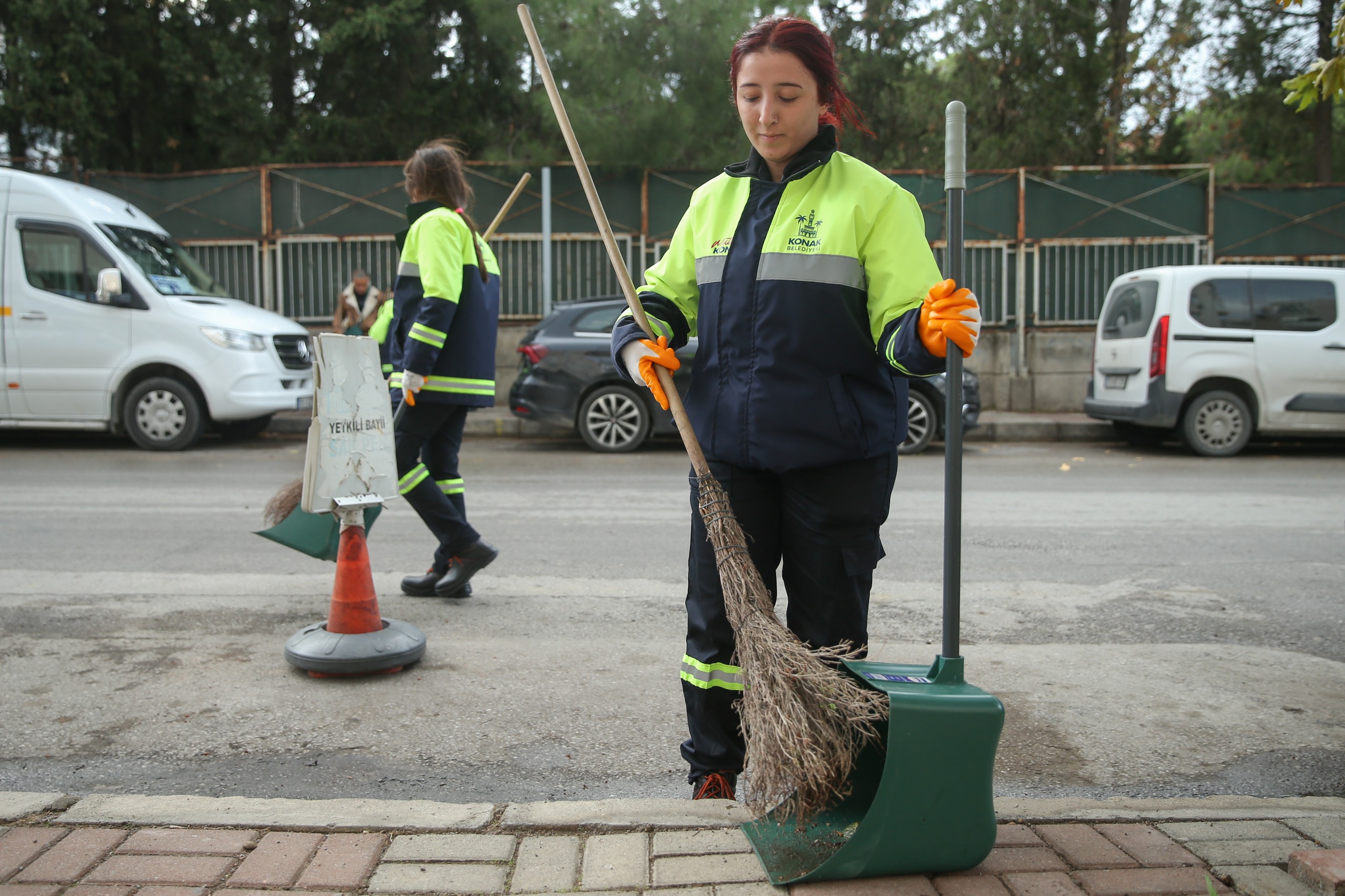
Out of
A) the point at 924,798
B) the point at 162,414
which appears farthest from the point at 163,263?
the point at 924,798

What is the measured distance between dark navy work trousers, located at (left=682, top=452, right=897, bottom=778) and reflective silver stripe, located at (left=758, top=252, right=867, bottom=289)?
1.31 ft

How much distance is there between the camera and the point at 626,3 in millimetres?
13812

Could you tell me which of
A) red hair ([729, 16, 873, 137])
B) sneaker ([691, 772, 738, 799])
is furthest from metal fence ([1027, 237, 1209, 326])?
sneaker ([691, 772, 738, 799])

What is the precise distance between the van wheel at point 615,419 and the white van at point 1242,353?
499 cm

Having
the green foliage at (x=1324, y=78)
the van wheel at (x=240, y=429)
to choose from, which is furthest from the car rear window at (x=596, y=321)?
the green foliage at (x=1324, y=78)

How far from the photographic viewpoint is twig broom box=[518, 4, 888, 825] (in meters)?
2.16

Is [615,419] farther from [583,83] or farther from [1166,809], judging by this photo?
[1166,809]

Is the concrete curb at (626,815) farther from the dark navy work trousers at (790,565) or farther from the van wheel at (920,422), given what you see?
the van wheel at (920,422)

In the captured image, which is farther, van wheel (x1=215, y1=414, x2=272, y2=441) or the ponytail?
van wheel (x1=215, y1=414, x2=272, y2=441)

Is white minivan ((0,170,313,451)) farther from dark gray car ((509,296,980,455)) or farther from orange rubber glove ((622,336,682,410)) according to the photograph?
orange rubber glove ((622,336,682,410))

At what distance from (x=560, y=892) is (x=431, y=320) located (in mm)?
2867

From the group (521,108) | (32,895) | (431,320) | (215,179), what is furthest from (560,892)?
(521,108)

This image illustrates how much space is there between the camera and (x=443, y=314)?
15.1 ft

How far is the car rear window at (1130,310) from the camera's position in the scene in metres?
10.9
